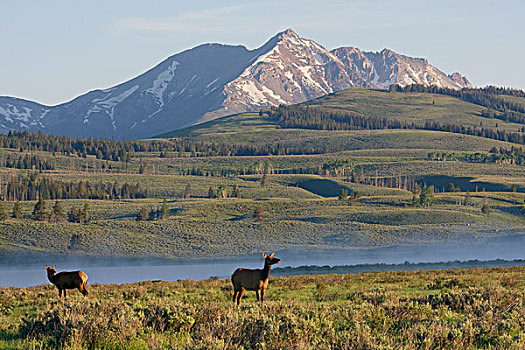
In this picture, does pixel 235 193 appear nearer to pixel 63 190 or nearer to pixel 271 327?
pixel 63 190

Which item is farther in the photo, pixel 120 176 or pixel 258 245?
pixel 120 176

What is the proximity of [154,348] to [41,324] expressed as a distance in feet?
12.3

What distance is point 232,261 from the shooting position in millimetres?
91000

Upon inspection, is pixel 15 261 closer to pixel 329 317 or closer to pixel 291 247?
pixel 291 247

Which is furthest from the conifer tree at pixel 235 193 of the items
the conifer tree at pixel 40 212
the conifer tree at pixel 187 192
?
the conifer tree at pixel 40 212

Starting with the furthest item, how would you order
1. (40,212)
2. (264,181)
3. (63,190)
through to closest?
(264,181), (63,190), (40,212)

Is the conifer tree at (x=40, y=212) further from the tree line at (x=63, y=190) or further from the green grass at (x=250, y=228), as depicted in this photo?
the tree line at (x=63, y=190)

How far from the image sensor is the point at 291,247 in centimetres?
9919

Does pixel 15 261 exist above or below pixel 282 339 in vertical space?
below

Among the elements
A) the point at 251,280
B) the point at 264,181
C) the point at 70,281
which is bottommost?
the point at 264,181

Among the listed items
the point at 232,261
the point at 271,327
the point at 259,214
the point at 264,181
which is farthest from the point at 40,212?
the point at 271,327

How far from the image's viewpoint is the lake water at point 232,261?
7600 centimetres

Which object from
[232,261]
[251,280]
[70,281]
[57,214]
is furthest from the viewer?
[57,214]

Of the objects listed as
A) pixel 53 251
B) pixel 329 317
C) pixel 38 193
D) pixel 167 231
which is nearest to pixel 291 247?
pixel 167 231
